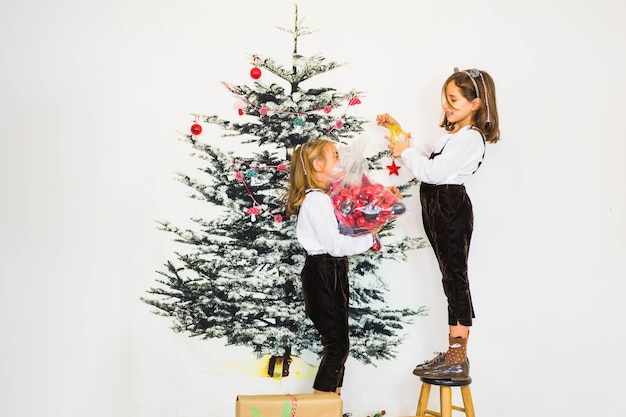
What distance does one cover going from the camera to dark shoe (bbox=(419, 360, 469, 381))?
2.88 m

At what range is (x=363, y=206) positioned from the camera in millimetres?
2832

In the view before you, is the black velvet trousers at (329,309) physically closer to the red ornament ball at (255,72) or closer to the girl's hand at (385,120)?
the girl's hand at (385,120)

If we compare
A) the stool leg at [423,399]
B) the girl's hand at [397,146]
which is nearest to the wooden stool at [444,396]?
the stool leg at [423,399]

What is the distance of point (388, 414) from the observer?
11.1ft

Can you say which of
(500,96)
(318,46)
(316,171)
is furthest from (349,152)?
(500,96)

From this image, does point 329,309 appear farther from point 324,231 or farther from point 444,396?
point 444,396

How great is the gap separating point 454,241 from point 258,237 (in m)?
0.92

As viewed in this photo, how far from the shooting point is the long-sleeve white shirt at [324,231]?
9.51 feet

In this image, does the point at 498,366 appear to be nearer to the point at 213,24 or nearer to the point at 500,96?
the point at 500,96

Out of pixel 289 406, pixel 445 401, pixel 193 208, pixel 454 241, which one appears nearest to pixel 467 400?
pixel 445 401

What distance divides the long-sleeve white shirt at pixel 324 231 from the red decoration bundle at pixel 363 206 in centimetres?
3

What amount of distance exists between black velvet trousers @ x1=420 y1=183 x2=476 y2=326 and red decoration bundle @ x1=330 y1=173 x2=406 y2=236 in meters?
0.20

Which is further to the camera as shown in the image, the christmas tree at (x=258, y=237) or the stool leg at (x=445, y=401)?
the christmas tree at (x=258, y=237)

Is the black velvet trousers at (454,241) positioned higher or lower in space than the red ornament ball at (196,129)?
lower
